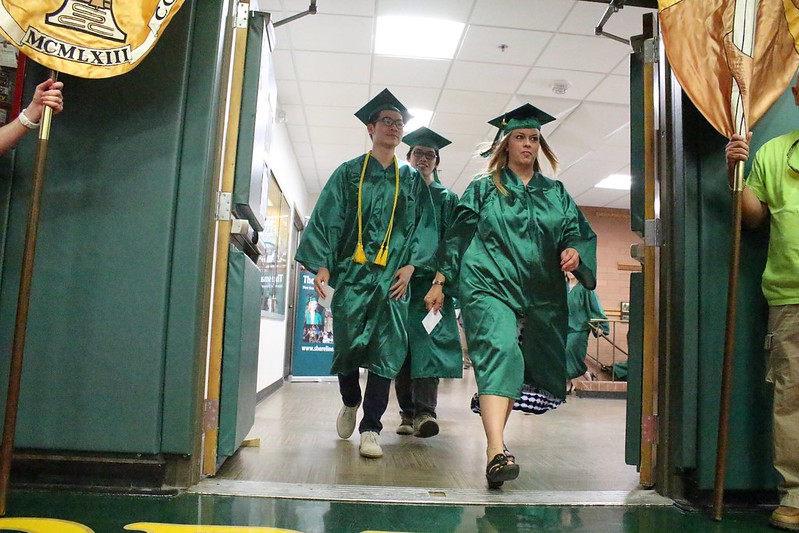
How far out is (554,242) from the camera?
2.36 meters

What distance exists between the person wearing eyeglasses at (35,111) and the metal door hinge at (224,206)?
0.56 metres

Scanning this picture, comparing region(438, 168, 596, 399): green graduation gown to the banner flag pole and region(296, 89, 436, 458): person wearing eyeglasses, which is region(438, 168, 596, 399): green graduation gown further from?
the banner flag pole

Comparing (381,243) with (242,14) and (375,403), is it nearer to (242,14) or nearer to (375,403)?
(375,403)

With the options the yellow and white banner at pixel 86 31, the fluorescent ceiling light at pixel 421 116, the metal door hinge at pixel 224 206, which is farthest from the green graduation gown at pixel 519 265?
the fluorescent ceiling light at pixel 421 116

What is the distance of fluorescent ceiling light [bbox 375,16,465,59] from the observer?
4.55 metres

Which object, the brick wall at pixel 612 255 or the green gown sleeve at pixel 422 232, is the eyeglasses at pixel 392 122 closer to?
the green gown sleeve at pixel 422 232

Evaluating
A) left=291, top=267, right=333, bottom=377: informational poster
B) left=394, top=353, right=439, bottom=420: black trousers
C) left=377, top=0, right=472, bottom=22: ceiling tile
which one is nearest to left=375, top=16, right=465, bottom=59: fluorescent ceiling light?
left=377, top=0, right=472, bottom=22: ceiling tile

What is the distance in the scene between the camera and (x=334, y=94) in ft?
19.6

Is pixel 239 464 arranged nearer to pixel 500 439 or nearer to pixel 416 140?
pixel 500 439

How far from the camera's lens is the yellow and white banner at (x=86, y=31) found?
1554 mm

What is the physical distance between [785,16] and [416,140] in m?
1.89

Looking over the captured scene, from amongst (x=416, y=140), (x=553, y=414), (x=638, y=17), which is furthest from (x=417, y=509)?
(x=638, y=17)

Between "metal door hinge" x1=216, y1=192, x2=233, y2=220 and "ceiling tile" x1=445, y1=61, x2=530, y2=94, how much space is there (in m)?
3.66

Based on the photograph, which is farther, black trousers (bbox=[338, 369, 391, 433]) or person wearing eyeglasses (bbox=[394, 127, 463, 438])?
person wearing eyeglasses (bbox=[394, 127, 463, 438])
